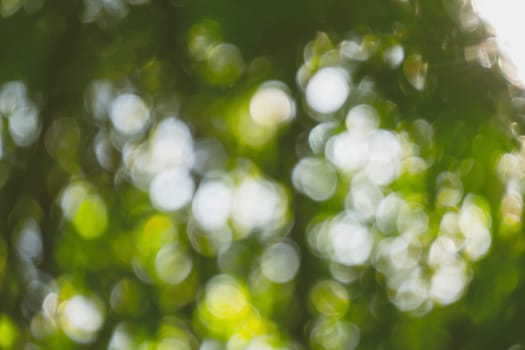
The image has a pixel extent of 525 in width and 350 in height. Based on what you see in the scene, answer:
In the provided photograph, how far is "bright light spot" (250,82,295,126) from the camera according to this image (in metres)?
1.28

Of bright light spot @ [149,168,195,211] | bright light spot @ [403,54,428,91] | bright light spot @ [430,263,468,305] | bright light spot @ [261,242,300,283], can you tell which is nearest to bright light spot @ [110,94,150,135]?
bright light spot @ [149,168,195,211]

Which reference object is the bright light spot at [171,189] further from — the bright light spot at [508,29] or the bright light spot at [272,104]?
the bright light spot at [508,29]

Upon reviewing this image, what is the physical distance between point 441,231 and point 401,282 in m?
0.11

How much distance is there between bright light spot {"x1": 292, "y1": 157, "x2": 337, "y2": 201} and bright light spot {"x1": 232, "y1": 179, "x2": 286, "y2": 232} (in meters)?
0.04

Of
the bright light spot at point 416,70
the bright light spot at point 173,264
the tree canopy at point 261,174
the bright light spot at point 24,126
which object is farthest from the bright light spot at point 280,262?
the bright light spot at point 24,126

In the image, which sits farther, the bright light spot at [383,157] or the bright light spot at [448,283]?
the bright light spot at [383,157]

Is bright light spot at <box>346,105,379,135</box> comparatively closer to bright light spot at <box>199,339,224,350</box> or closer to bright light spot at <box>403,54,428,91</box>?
bright light spot at <box>403,54,428,91</box>

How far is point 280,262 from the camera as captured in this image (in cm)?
135

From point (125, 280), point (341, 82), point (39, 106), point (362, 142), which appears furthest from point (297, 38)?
point (125, 280)

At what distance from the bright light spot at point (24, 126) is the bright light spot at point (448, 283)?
0.68 metres

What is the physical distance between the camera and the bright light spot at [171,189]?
1.37 meters

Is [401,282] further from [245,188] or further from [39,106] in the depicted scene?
[39,106]

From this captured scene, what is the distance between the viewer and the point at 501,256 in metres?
1.12

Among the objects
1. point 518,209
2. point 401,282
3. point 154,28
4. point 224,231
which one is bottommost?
point 224,231
